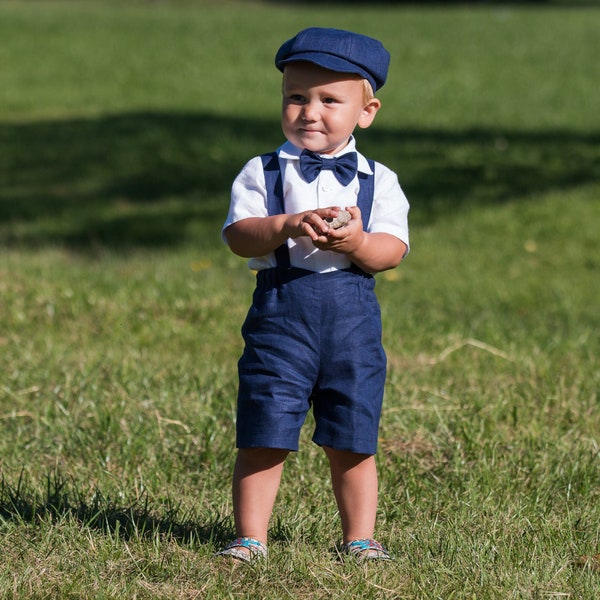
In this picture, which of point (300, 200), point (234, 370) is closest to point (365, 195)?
point (300, 200)

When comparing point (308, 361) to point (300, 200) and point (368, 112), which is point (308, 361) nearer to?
point (300, 200)

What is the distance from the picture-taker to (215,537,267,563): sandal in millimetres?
3247

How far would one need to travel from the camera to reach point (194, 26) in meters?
29.3

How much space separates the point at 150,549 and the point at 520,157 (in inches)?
415


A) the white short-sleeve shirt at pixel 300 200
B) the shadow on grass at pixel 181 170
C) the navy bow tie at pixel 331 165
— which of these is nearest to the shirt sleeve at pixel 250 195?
the white short-sleeve shirt at pixel 300 200

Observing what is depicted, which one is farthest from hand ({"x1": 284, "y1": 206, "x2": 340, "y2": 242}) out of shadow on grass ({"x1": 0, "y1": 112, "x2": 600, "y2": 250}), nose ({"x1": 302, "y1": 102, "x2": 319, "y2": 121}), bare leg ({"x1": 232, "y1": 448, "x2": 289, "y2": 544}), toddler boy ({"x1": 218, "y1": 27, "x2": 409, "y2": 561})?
shadow on grass ({"x1": 0, "y1": 112, "x2": 600, "y2": 250})

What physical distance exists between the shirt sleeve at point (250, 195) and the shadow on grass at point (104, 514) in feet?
3.28

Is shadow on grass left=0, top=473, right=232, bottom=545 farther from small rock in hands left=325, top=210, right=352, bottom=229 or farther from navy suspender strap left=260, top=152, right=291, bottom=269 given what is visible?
small rock in hands left=325, top=210, right=352, bottom=229

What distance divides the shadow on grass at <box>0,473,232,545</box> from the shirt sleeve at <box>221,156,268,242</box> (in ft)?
3.28

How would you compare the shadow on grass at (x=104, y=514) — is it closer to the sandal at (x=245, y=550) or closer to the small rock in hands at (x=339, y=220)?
the sandal at (x=245, y=550)

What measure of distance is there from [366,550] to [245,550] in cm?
37

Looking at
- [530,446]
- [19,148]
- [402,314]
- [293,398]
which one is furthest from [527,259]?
[19,148]

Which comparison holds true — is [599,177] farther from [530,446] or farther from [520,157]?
[530,446]

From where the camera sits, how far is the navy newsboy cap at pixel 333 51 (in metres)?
3.14
